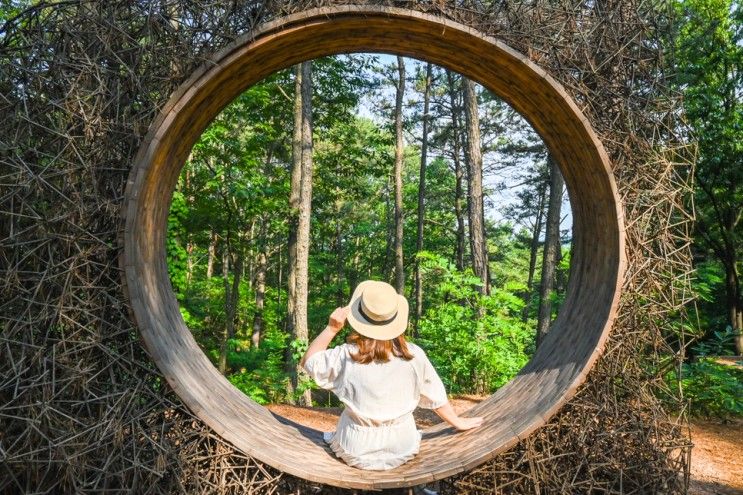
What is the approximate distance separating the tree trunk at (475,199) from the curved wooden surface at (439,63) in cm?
437

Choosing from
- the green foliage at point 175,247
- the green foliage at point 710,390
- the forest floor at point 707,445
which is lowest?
the forest floor at point 707,445

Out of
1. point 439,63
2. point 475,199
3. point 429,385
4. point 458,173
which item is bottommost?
point 429,385

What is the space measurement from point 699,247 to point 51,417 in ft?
49.6

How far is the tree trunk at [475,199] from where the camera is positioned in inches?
332

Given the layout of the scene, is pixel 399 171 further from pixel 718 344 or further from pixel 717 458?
pixel 717 458

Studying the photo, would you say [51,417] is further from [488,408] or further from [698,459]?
[698,459]

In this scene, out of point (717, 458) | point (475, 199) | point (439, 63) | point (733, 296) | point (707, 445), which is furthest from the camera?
point (733, 296)

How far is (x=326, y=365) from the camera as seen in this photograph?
3.21m

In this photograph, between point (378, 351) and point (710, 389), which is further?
point (710, 389)

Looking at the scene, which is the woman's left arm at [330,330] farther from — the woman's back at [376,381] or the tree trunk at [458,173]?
the tree trunk at [458,173]

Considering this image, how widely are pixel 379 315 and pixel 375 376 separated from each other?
360 millimetres

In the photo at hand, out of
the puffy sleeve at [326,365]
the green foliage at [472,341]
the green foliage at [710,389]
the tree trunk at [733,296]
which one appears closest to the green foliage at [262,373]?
the green foliage at [472,341]

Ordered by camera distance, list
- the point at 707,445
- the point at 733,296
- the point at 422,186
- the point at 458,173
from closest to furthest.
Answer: the point at 707,445 < the point at 733,296 < the point at 422,186 < the point at 458,173

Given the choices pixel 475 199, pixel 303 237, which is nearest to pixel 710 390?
pixel 475 199
